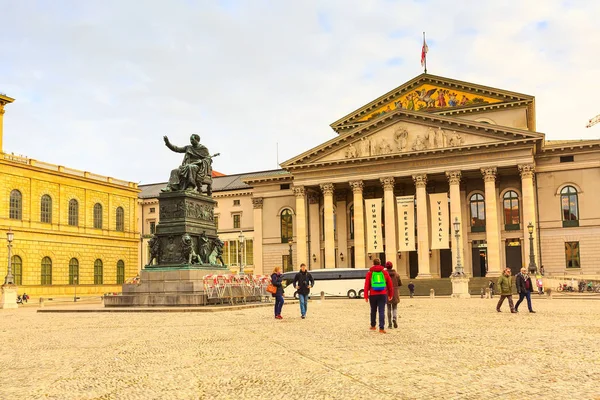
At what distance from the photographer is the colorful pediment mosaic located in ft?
218

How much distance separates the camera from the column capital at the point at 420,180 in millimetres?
61656

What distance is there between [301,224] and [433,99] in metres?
17.8

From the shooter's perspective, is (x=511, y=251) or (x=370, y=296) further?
(x=511, y=251)

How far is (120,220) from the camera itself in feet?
248

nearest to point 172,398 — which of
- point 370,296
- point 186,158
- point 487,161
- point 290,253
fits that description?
point 370,296

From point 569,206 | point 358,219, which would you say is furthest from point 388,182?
point 569,206

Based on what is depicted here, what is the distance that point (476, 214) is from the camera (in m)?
64.6

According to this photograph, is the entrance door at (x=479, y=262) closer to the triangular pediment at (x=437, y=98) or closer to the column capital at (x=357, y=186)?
the column capital at (x=357, y=186)

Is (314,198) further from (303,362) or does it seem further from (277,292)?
(303,362)

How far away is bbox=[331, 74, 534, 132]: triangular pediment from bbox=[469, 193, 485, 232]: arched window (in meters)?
8.60

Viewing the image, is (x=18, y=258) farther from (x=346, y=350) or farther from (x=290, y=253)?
(x=346, y=350)

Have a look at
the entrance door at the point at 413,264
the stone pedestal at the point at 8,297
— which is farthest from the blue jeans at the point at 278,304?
the entrance door at the point at 413,264

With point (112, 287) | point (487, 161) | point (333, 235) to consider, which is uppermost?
point (487, 161)

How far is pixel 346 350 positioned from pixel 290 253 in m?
58.5
